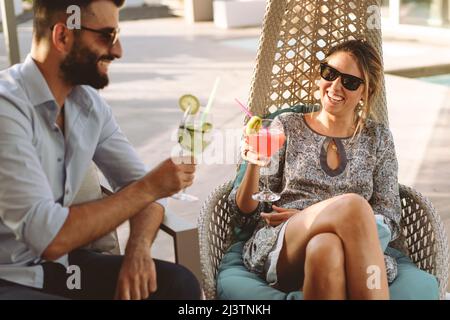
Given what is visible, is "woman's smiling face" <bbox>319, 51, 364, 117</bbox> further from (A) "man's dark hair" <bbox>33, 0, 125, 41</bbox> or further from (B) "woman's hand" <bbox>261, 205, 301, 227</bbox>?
(A) "man's dark hair" <bbox>33, 0, 125, 41</bbox>

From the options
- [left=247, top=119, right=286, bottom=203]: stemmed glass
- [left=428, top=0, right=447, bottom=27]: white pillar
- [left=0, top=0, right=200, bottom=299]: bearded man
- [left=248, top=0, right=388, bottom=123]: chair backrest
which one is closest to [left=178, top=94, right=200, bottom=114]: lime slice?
[left=0, top=0, right=200, bottom=299]: bearded man

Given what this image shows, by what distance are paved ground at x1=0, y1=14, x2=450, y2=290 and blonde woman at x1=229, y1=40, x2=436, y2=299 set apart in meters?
0.51

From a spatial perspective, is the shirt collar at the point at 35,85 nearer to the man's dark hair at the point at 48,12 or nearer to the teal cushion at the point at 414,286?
the man's dark hair at the point at 48,12

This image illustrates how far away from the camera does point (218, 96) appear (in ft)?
22.1

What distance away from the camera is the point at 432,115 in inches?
231

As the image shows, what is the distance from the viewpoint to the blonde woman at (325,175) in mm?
2135

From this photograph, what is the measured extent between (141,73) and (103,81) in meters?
6.37

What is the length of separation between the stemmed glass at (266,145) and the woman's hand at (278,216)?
0.15 ft

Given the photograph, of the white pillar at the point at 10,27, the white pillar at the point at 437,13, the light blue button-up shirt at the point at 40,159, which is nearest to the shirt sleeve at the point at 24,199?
the light blue button-up shirt at the point at 40,159

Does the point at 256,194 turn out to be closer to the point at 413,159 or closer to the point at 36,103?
the point at 36,103

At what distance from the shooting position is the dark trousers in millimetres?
1750

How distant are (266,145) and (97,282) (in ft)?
2.26

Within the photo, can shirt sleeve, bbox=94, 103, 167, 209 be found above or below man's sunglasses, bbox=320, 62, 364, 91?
below

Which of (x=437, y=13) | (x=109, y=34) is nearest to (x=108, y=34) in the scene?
(x=109, y=34)
